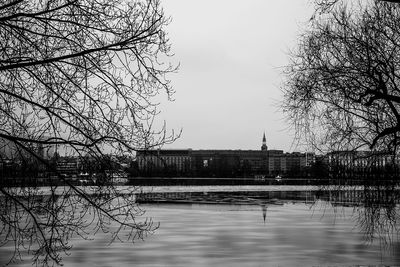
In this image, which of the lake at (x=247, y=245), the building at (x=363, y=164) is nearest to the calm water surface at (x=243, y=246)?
the lake at (x=247, y=245)

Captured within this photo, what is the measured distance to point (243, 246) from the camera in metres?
17.7

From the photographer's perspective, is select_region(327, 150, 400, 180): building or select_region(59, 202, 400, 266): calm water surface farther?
select_region(327, 150, 400, 180): building

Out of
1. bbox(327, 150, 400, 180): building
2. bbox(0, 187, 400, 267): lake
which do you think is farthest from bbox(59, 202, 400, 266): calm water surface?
bbox(327, 150, 400, 180): building

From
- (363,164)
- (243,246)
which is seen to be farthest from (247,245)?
(363,164)

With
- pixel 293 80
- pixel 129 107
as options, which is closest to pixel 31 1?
pixel 129 107

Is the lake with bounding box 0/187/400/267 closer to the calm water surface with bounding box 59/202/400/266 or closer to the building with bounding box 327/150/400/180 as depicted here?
the calm water surface with bounding box 59/202/400/266

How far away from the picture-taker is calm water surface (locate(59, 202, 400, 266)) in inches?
591

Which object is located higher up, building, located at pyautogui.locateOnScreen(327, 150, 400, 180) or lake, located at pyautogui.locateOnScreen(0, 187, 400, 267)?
building, located at pyautogui.locateOnScreen(327, 150, 400, 180)

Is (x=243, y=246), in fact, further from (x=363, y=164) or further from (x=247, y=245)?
(x=363, y=164)

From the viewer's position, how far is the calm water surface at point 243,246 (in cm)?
1502

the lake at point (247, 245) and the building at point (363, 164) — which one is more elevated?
the building at point (363, 164)

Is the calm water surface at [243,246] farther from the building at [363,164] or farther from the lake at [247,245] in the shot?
the building at [363,164]

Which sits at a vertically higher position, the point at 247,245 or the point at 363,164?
the point at 363,164

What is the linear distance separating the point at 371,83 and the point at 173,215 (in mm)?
15925
